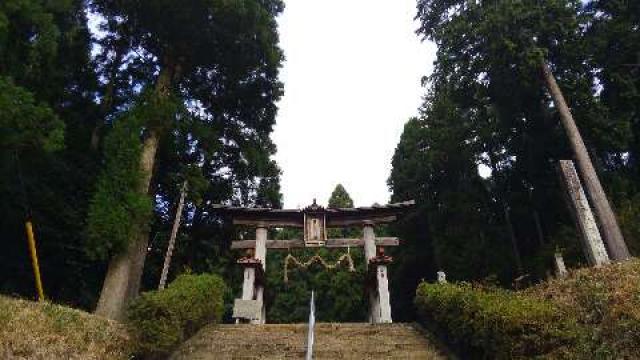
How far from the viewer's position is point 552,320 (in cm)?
662

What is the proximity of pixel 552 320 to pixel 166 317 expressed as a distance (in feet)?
19.0

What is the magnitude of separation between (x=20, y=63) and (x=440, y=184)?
17.4 m

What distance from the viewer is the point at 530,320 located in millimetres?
6629

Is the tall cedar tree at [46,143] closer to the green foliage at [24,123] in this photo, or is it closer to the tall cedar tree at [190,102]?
the green foliage at [24,123]

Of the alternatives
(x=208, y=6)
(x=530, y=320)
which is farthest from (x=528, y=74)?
(x=530, y=320)

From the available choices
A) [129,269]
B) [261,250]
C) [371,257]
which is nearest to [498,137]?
[371,257]

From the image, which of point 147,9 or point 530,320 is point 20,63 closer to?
point 147,9

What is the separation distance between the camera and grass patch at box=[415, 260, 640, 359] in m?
6.26

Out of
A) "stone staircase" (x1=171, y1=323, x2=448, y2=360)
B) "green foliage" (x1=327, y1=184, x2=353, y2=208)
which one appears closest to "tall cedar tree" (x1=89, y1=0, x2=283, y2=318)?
"stone staircase" (x1=171, y1=323, x2=448, y2=360)

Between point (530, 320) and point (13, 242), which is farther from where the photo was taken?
point (13, 242)

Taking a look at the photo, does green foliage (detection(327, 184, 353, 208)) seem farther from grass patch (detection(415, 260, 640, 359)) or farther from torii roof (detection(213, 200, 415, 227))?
grass patch (detection(415, 260, 640, 359))

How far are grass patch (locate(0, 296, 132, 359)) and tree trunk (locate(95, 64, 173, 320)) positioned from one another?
3160 mm

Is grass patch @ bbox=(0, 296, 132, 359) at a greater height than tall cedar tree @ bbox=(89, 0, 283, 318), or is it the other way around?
tall cedar tree @ bbox=(89, 0, 283, 318)

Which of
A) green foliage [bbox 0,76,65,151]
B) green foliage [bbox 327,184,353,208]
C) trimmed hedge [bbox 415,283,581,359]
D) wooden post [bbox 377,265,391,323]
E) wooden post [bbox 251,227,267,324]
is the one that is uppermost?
green foliage [bbox 327,184,353,208]
